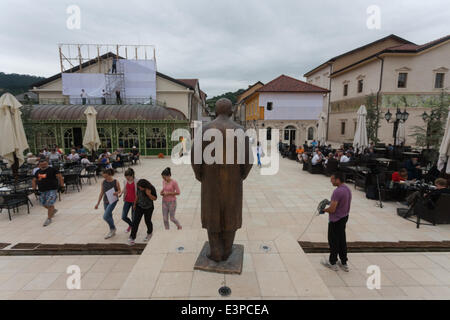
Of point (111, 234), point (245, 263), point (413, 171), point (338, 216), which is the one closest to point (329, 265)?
point (338, 216)

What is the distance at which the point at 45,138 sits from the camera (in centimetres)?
1808

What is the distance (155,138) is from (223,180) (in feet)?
54.8

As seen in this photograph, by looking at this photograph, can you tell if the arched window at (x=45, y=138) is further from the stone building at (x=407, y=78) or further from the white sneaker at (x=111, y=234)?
the stone building at (x=407, y=78)

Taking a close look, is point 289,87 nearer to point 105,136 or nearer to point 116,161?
point 105,136

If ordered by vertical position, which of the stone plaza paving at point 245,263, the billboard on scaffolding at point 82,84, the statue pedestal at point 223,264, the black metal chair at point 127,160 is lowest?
the stone plaza paving at point 245,263

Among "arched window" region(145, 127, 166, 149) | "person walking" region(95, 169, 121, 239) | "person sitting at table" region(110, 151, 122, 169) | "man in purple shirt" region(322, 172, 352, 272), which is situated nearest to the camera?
"man in purple shirt" region(322, 172, 352, 272)

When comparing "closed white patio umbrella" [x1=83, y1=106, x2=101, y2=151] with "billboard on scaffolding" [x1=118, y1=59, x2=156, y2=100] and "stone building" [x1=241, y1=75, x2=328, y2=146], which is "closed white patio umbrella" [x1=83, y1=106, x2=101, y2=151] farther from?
"stone building" [x1=241, y1=75, x2=328, y2=146]

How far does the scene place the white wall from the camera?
28.2 meters

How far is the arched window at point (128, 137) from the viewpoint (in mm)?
18625

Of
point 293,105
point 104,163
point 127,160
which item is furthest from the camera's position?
point 293,105

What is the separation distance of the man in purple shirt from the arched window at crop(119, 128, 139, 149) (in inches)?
675

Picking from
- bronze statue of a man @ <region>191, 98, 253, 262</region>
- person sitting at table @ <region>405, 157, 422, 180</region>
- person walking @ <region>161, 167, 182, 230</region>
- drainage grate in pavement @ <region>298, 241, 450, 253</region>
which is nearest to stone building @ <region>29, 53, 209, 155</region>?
person walking @ <region>161, 167, 182, 230</region>

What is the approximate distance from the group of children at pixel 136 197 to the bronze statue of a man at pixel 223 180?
213 cm

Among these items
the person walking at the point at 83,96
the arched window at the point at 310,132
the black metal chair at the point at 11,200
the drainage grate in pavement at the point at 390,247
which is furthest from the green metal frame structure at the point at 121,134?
the arched window at the point at 310,132
